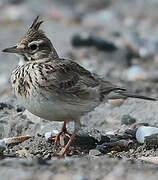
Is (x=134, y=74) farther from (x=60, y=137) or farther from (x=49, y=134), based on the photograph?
Answer: (x=60, y=137)

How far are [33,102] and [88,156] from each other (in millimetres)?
739

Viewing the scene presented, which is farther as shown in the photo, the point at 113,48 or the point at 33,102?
the point at 113,48

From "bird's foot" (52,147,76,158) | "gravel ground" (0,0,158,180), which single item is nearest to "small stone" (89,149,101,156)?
"gravel ground" (0,0,158,180)

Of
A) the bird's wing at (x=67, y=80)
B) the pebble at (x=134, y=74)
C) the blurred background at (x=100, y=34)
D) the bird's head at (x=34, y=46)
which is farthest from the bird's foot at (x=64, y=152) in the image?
the pebble at (x=134, y=74)

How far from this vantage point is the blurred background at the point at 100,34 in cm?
1049

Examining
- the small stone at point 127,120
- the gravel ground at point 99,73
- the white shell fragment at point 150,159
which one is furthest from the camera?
the small stone at point 127,120

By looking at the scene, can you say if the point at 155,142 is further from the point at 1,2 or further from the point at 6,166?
the point at 1,2

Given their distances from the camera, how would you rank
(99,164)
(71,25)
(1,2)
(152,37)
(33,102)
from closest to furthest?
(99,164), (33,102), (152,37), (71,25), (1,2)

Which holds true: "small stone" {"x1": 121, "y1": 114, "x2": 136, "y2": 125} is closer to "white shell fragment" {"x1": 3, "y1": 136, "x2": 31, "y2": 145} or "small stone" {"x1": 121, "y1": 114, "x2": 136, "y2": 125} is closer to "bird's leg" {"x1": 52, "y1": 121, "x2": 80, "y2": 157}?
"bird's leg" {"x1": 52, "y1": 121, "x2": 80, "y2": 157}

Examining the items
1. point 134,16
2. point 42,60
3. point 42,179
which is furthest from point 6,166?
point 134,16

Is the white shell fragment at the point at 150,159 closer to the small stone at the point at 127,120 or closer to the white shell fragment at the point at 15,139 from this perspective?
the white shell fragment at the point at 15,139

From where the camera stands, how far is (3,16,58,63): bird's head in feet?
20.6

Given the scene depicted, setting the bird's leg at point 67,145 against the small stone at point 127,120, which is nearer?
the bird's leg at point 67,145

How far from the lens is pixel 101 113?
796 cm
